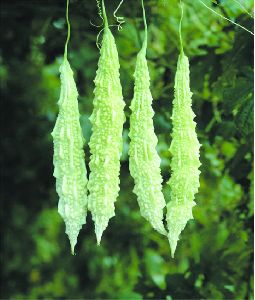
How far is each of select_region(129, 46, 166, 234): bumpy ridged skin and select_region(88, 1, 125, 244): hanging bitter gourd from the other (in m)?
0.03

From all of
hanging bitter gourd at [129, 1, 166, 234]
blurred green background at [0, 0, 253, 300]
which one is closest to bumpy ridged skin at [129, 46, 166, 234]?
hanging bitter gourd at [129, 1, 166, 234]

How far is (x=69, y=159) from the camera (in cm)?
108

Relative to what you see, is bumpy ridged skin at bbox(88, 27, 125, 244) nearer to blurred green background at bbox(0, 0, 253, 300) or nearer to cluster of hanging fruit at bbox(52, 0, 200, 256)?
cluster of hanging fruit at bbox(52, 0, 200, 256)

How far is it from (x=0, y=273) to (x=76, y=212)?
6.95 feet

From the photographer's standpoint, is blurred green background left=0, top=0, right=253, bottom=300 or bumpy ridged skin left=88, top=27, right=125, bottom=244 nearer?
bumpy ridged skin left=88, top=27, right=125, bottom=244

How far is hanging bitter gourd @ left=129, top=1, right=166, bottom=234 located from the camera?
1.05 metres

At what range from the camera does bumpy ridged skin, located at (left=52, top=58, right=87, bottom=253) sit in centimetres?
106

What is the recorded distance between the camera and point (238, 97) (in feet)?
4.75

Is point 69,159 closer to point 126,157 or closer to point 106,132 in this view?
point 106,132

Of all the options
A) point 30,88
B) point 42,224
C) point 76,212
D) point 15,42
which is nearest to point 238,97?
point 76,212

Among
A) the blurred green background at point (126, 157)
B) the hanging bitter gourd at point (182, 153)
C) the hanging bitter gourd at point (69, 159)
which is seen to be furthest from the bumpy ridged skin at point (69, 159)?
the blurred green background at point (126, 157)

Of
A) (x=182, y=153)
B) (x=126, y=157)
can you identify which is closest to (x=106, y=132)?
(x=182, y=153)

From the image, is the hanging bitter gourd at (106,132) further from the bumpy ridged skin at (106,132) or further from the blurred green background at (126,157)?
the blurred green background at (126,157)

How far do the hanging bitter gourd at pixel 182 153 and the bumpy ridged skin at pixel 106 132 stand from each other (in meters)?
0.10
